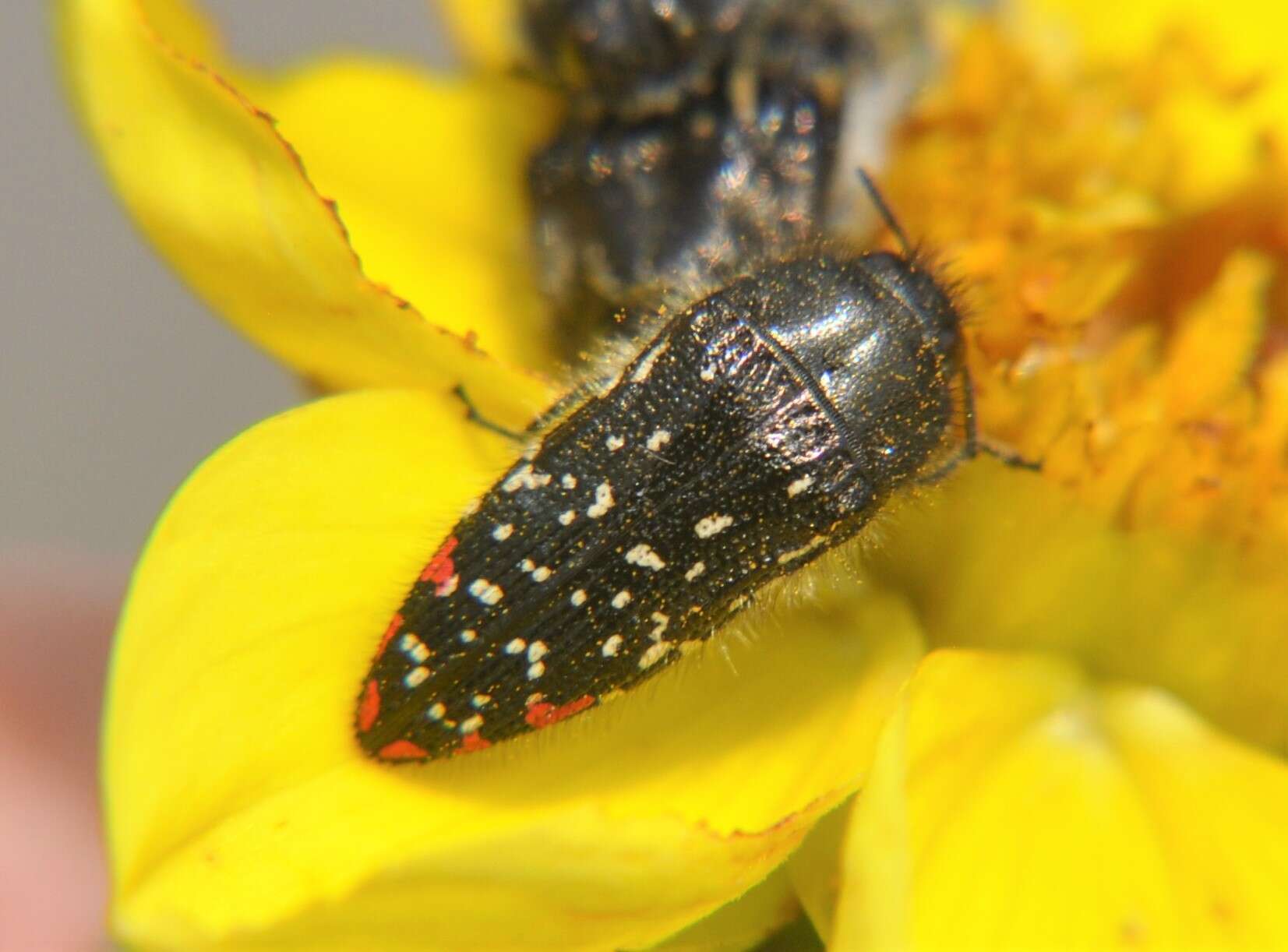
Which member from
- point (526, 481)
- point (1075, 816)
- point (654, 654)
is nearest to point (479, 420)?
point (526, 481)

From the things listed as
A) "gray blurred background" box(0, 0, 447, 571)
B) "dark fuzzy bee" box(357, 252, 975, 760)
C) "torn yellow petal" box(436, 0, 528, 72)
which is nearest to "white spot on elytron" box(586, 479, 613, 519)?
"dark fuzzy bee" box(357, 252, 975, 760)

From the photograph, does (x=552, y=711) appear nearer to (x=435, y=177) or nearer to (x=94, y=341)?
(x=435, y=177)

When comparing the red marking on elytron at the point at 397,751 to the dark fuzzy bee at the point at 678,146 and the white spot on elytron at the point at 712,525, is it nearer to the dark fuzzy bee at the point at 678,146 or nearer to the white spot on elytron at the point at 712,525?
the white spot on elytron at the point at 712,525

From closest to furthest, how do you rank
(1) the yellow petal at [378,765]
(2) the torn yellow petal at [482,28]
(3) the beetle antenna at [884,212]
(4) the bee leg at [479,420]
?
(1) the yellow petal at [378,765], (4) the bee leg at [479,420], (3) the beetle antenna at [884,212], (2) the torn yellow petal at [482,28]

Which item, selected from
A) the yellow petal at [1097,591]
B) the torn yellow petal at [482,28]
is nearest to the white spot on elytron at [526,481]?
the yellow petal at [1097,591]

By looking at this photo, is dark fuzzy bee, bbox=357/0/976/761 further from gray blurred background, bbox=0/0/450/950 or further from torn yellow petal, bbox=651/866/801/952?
gray blurred background, bbox=0/0/450/950

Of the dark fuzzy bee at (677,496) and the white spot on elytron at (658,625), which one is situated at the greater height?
the dark fuzzy bee at (677,496)

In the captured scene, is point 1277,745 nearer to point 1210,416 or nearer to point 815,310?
point 1210,416

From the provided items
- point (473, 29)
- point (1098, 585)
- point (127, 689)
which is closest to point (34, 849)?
point (473, 29)
